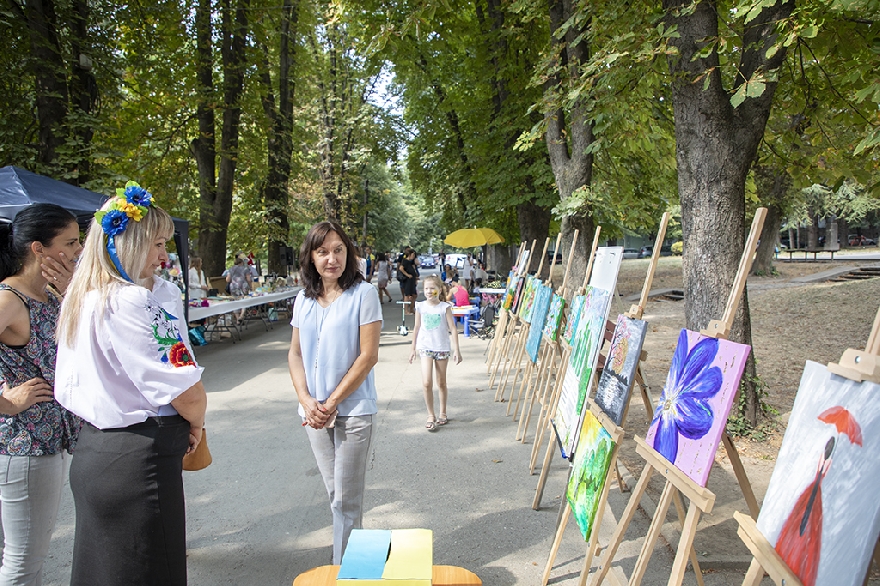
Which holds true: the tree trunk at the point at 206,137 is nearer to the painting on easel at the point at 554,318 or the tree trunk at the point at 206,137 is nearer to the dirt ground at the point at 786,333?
the dirt ground at the point at 786,333

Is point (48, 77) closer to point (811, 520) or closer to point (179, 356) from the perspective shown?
point (179, 356)

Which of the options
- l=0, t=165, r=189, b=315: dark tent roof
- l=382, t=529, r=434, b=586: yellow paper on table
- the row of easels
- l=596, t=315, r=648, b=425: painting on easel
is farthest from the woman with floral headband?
l=0, t=165, r=189, b=315: dark tent roof

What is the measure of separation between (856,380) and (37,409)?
3066 mm

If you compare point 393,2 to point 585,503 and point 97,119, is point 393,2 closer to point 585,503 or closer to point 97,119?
point 97,119

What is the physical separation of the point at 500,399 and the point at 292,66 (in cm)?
1823

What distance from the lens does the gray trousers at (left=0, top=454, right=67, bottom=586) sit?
262cm

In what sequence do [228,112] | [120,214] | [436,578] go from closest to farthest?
1. [120,214]
2. [436,578]
3. [228,112]

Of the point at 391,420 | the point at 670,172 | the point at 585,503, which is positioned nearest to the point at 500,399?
the point at 391,420

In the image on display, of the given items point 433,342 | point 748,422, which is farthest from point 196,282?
point 748,422

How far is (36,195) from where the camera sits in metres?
7.77

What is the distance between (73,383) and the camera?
2252 mm

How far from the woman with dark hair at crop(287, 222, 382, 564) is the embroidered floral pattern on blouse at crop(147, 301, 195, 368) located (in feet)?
3.38

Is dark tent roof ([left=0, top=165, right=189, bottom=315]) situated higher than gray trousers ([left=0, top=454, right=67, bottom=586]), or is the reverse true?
dark tent roof ([left=0, top=165, right=189, bottom=315])

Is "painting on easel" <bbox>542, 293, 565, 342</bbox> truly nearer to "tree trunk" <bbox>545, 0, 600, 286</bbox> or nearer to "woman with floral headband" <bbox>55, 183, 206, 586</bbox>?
"tree trunk" <bbox>545, 0, 600, 286</bbox>
